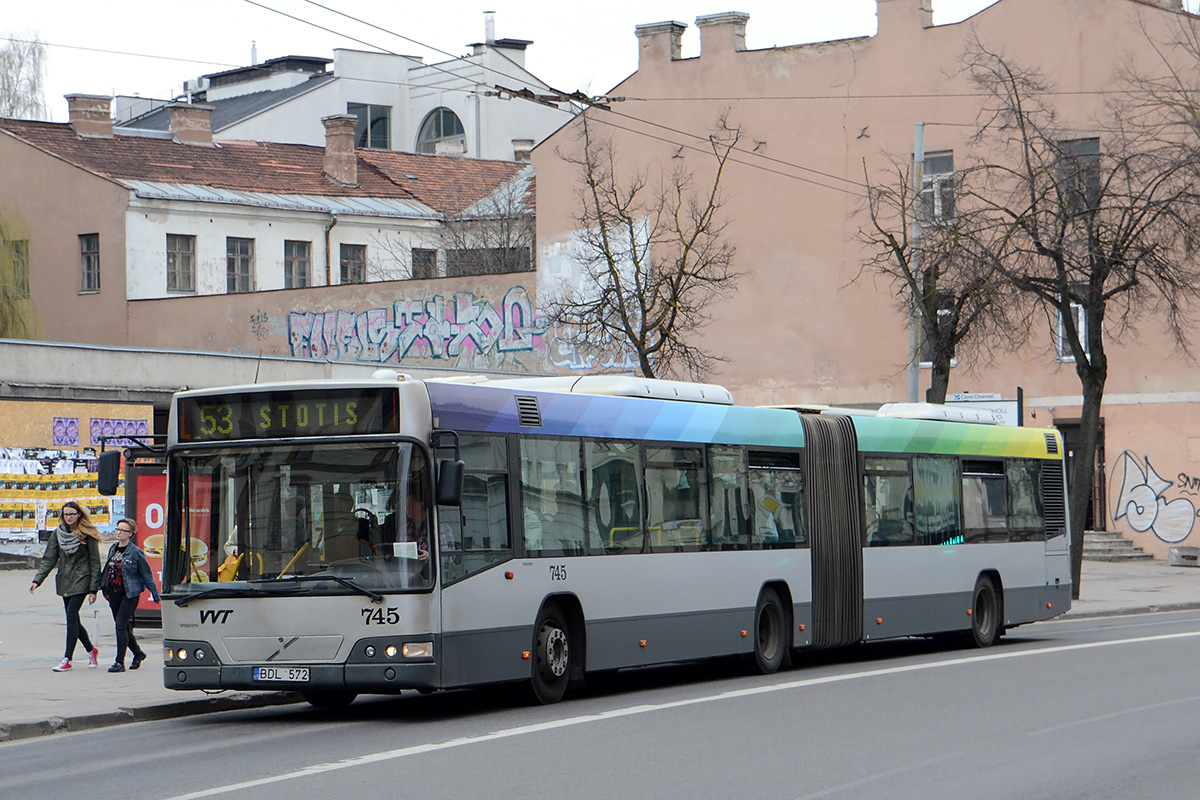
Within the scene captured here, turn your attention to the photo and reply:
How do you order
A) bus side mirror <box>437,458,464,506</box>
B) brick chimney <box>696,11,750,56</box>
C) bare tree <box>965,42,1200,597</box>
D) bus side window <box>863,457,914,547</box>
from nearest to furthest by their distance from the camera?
1. bus side mirror <box>437,458,464,506</box>
2. bus side window <box>863,457,914,547</box>
3. bare tree <box>965,42,1200,597</box>
4. brick chimney <box>696,11,750,56</box>

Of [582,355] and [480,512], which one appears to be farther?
[582,355]

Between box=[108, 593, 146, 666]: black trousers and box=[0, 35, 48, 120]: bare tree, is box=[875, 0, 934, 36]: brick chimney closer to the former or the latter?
box=[108, 593, 146, 666]: black trousers

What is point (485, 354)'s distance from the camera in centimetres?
4522

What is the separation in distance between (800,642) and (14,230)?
31.2m

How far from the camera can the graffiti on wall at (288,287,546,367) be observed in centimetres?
4491

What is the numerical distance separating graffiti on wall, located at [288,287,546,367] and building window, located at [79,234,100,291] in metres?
6.56

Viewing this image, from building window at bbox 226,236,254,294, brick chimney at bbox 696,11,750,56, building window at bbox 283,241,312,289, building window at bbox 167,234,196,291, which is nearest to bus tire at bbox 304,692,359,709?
brick chimney at bbox 696,11,750,56

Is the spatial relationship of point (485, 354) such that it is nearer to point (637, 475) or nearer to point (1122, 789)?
point (637, 475)

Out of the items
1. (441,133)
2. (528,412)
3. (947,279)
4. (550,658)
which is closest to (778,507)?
(550,658)

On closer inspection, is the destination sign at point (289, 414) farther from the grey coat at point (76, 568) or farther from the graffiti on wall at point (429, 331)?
the graffiti on wall at point (429, 331)

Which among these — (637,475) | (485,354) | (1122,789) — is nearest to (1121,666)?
(637,475)

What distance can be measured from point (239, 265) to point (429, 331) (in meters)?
8.98

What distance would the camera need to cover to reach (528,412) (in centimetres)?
1360

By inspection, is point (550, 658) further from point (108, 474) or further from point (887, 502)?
point (887, 502)
